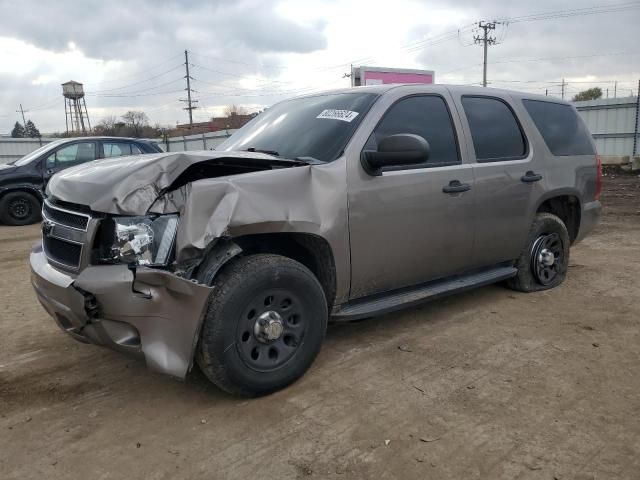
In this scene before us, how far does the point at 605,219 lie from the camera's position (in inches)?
379

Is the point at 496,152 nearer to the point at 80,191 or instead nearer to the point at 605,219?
the point at 80,191

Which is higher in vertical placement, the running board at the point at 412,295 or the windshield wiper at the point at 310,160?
the windshield wiper at the point at 310,160

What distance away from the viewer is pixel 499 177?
445 cm

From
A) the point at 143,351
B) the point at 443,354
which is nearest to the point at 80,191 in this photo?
the point at 143,351

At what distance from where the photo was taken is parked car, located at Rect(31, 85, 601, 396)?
278 cm

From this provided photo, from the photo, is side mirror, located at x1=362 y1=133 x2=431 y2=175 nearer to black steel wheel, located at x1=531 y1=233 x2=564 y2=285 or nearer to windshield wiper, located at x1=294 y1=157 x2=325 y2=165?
windshield wiper, located at x1=294 y1=157 x2=325 y2=165

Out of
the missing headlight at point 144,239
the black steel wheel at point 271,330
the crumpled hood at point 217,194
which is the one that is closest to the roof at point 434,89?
the crumpled hood at point 217,194

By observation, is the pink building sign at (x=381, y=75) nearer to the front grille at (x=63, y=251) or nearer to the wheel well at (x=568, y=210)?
the wheel well at (x=568, y=210)

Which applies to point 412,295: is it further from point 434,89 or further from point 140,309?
point 140,309

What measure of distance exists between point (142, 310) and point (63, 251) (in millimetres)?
692

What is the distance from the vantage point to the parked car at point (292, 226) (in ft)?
9.13

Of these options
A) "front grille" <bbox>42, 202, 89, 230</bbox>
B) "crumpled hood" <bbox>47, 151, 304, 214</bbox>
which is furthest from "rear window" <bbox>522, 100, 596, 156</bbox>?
"front grille" <bbox>42, 202, 89, 230</bbox>

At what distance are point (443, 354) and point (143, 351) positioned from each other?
2.05 meters

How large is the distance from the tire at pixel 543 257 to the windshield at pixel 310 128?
7.24ft
